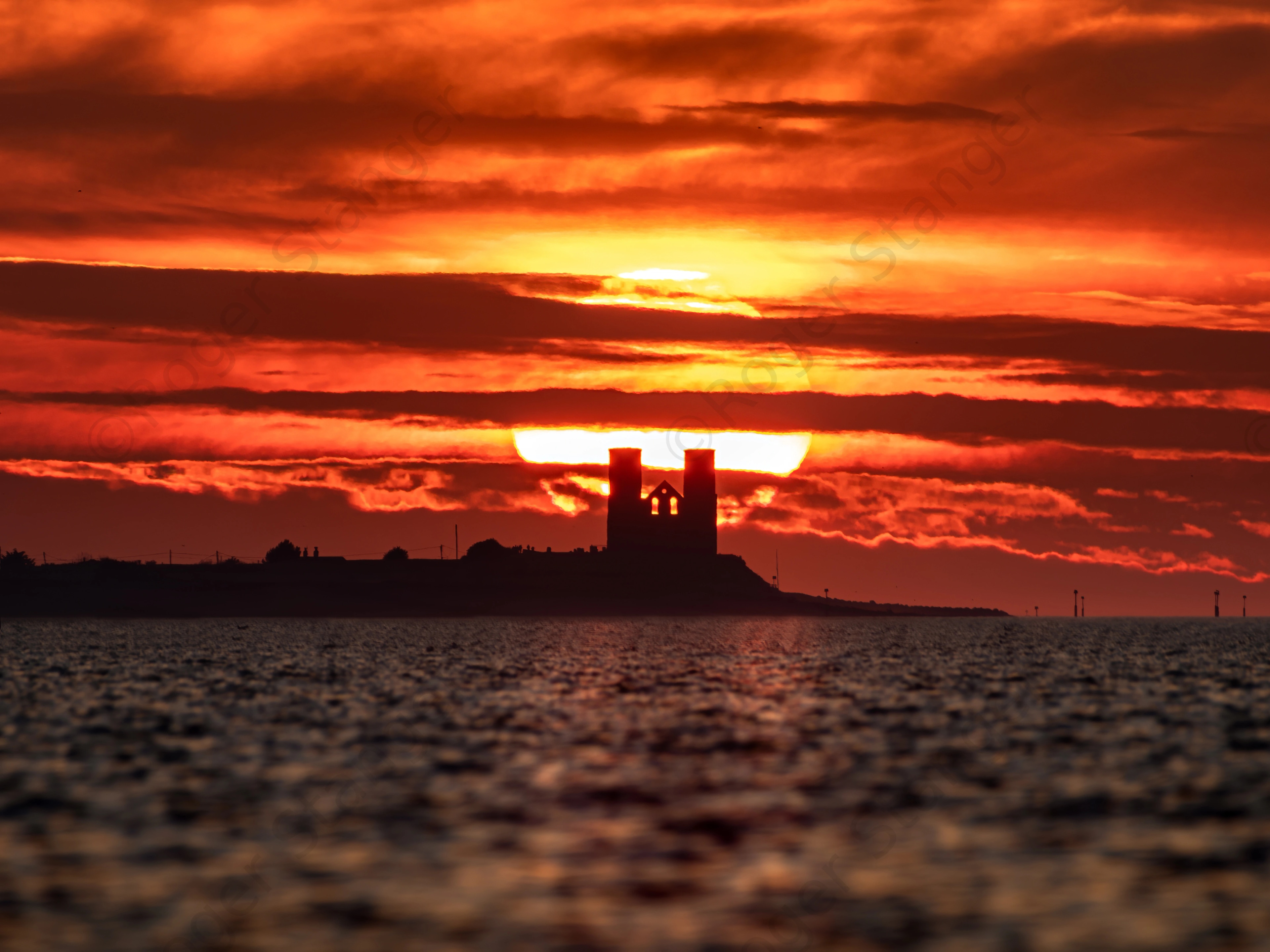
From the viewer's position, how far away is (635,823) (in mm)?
29953

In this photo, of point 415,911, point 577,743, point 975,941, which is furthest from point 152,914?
point 577,743

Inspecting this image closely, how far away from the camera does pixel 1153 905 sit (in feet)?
73.6

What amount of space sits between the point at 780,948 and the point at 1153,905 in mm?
6346

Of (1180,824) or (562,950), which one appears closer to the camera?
(562,950)

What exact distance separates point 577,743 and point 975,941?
1021 inches

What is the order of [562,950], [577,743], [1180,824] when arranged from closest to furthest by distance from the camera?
[562,950]
[1180,824]
[577,743]

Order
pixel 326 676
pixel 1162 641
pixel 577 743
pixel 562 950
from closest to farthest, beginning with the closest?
pixel 562 950 < pixel 577 743 < pixel 326 676 < pixel 1162 641

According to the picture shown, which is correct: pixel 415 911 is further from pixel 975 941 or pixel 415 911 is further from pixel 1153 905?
pixel 1153 905

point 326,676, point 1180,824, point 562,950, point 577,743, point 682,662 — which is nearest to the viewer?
point 562,950

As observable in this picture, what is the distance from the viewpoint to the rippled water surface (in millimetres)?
21281

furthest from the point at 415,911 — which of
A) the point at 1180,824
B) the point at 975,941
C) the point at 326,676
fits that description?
the point at 326,676

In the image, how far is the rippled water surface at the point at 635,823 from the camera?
2128 cm

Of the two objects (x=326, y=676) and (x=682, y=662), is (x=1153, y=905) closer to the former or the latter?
(x=326, y=676)

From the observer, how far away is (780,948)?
782 inches
